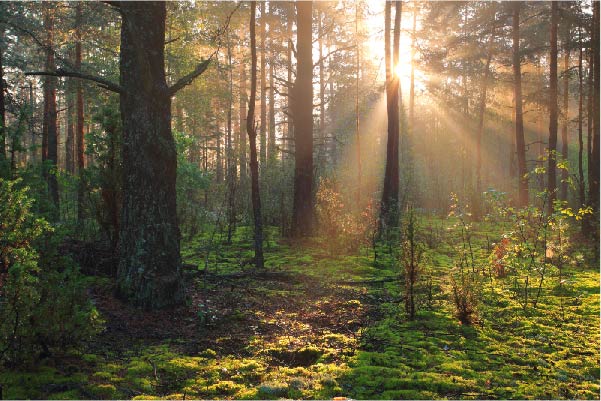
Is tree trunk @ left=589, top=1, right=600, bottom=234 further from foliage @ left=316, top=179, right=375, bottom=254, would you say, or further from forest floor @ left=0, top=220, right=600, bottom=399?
foliage @ left=316, top=179, right=375, bottom=254

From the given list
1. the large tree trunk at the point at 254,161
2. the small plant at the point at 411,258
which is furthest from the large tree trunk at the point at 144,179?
the small plant at the point at 411,258

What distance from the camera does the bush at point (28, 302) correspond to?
3.25m

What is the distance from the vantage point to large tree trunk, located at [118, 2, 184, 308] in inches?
204

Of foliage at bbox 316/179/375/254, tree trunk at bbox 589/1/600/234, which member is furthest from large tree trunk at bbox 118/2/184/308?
tree trunk at bbox 589/1/600/234

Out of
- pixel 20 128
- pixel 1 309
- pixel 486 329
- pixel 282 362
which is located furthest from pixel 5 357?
pixel 486 329

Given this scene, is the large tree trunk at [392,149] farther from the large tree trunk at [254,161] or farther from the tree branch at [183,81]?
the tree branch at [183,81]

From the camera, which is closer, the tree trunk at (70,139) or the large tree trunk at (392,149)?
the large tree trunk at (392,149)

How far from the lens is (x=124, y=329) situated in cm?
465

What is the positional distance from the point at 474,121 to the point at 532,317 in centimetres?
2740

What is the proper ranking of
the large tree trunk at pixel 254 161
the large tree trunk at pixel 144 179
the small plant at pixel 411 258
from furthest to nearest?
the large tree trunk at pixel 254 161 < the small plant at pixel 411 258 < the large tree trunk at pixel 144 179

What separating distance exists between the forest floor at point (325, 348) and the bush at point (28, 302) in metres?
0.21

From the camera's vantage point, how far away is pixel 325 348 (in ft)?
14.4

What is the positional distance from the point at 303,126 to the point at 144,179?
6.81 metres

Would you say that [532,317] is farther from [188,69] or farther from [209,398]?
Result: [188,69]
